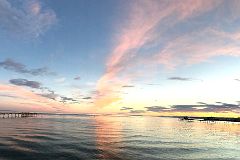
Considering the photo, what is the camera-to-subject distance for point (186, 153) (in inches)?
1635

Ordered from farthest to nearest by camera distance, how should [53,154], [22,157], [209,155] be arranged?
1. [209,155]
2. [53,154]
3. [22,157]

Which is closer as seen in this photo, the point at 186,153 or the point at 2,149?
the point at 2,149

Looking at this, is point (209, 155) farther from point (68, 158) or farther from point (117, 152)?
point (68, 158)

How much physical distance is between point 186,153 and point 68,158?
1896 centimetres

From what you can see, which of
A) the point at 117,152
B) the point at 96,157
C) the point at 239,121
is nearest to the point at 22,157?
the point at 96,157

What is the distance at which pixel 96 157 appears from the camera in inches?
1425

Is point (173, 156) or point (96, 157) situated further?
point (173, 156)

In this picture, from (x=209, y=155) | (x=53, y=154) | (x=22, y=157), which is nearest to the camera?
(x=22, y=157)

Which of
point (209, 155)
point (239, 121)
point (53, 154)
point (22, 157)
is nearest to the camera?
point (22, 157)

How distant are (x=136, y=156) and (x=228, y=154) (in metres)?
15.7

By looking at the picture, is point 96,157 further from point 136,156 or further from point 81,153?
point 136,156

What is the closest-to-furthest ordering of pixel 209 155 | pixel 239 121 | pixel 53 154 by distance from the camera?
pixel 53 154
pixel 209 155
pixel 239 121

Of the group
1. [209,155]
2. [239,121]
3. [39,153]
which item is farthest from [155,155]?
[239,121]

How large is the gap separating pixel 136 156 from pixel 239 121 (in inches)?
6385
